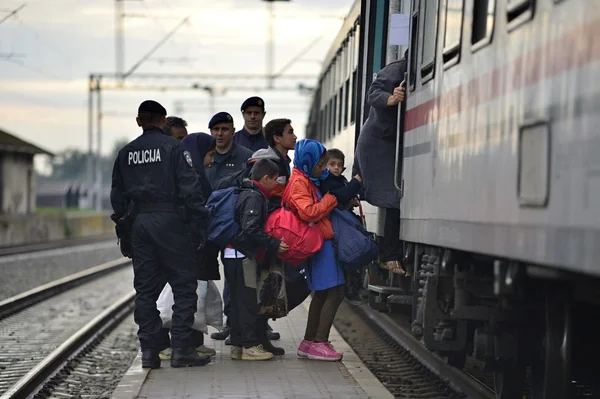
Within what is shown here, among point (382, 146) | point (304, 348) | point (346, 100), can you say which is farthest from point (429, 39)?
point (346, 100)

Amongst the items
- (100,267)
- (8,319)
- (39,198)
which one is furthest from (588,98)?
(39,198)

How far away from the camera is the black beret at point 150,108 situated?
9477mm

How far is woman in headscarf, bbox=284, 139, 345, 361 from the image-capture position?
9500mm

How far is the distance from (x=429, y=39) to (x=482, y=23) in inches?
66.3

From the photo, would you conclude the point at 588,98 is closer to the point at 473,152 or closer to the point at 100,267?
the point at 473,152

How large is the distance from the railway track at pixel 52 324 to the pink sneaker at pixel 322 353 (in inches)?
89.0

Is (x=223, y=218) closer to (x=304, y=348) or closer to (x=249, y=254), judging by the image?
(x=249, y=254)

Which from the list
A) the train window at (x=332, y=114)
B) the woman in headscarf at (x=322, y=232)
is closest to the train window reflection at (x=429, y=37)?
the woman in headscarf at (x=322, y=232)

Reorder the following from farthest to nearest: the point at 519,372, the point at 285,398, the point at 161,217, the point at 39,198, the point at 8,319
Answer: the point at 39,198, the point at 8,319, the point at 161,217, the point at 285,398, the point at 519,372

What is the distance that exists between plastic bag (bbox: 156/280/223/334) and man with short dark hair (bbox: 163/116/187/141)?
131 centimetres

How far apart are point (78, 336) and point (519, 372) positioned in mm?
7668

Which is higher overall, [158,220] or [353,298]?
[158,220]

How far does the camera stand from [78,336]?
45.9 feet

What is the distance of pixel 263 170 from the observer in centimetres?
962
